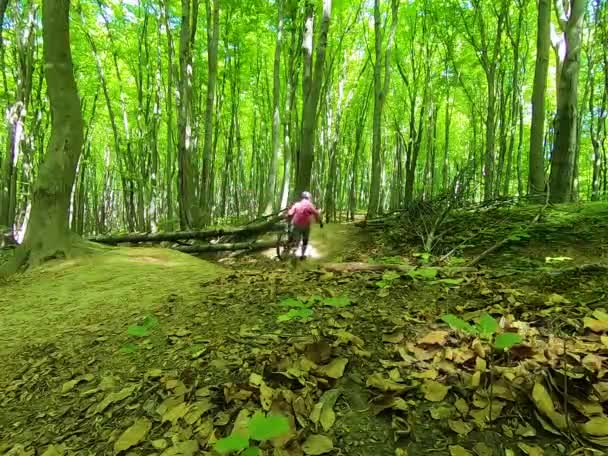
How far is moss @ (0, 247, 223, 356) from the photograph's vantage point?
3.94 metres

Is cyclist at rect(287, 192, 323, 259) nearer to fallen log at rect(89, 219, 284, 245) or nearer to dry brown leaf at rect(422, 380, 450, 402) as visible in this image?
fallen log at rect(89, 219, 284, 245)

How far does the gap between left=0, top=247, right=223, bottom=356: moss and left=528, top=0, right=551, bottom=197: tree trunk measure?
6.61m

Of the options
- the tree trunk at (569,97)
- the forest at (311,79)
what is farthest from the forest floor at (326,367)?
the forest at (311,79)

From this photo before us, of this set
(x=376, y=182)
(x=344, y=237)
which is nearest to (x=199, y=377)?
(x=344, y=237)

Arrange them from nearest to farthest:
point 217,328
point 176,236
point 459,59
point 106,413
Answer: point 106,413, point 217,328, point 176,236, point 459,59

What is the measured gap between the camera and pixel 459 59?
1677 cm

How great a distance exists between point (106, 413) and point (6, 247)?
10.9 meters

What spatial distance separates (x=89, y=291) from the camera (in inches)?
197

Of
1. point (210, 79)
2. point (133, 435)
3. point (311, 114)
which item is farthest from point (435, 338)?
point (210, 79)

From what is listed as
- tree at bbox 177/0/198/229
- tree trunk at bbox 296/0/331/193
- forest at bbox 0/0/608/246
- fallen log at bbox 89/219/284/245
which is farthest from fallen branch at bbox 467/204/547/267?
tree at bbox 177/0/198/229

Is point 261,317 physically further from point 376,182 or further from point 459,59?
point 459,59

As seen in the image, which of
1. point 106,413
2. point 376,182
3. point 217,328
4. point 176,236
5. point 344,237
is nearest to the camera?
point 106,413

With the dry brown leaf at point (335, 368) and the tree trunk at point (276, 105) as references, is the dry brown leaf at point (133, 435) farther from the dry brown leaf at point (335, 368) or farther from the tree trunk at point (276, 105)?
the tree trunk at point (276, 105)

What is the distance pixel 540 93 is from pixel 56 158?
9099 millimetres
